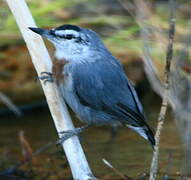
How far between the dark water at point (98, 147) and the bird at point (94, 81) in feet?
3.07

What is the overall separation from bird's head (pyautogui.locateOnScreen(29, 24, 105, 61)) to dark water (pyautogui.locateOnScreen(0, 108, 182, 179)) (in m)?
1.22

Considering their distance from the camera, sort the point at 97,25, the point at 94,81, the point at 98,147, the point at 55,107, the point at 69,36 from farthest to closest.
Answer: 1. the point at 97,25
2. the point at 98,147
3. the point at 94,81
4. the point at 69,36
5. the point at 55,107

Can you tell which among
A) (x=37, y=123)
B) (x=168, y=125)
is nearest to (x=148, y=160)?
(x=168, y=125)

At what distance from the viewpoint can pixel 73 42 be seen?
439 cm

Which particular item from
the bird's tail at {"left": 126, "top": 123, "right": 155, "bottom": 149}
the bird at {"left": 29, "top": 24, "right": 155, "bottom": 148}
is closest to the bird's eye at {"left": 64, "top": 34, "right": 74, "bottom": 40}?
the bird at {"left": 29, "top": 24, "right": 155, "bottom": 148}

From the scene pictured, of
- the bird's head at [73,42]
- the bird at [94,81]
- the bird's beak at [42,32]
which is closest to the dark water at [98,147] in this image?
the bird at [94,81]

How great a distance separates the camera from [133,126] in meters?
4.53

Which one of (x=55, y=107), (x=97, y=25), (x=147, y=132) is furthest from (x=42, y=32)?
(x=97, y=25)

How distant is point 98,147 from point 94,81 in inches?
67.7

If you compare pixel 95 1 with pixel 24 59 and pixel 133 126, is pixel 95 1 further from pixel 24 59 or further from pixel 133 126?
pixel 133 126

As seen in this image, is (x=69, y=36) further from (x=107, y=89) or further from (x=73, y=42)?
(x=107, y=89)

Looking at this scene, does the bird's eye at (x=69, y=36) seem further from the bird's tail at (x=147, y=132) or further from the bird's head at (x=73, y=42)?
the bird's tail at (x=147, y=132)

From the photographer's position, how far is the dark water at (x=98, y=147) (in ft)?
18.2

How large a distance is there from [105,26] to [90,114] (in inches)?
99.6
